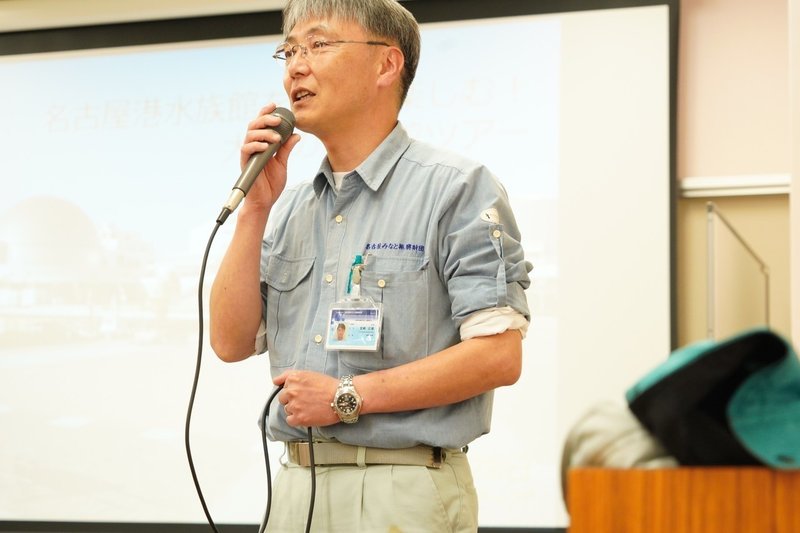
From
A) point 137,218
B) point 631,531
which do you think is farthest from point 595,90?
point 631,531

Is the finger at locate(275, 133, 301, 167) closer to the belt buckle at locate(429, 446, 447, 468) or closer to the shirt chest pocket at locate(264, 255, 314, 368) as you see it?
the shirt chest pocket at locate(264, 255, 314, 368)

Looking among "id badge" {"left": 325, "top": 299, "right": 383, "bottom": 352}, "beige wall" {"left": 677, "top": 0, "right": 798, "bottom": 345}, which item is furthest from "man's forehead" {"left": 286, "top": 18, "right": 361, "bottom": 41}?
"beige wall" {"left": 677, "top": 0, "right": 798, "bottom": 345}

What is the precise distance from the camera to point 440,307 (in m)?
1.58

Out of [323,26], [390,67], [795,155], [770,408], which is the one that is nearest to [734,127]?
[795,155]

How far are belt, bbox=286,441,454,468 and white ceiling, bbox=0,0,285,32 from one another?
261cm

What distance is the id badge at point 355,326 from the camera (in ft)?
4.95

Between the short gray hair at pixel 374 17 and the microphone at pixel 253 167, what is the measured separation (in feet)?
0.59

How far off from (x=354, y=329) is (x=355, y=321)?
0.05 feet

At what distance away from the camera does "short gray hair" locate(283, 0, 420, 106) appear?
5.50 feet

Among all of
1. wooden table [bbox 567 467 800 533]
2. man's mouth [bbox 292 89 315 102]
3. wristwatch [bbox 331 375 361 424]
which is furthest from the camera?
man's mouth [bbox 292 89 315 102]

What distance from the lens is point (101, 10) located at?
3.91 m

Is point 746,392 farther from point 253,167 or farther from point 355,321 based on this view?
point 253,167

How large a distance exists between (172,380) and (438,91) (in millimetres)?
1609

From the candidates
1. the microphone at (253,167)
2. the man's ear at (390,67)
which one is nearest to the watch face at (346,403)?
the microphone at (253,167)
